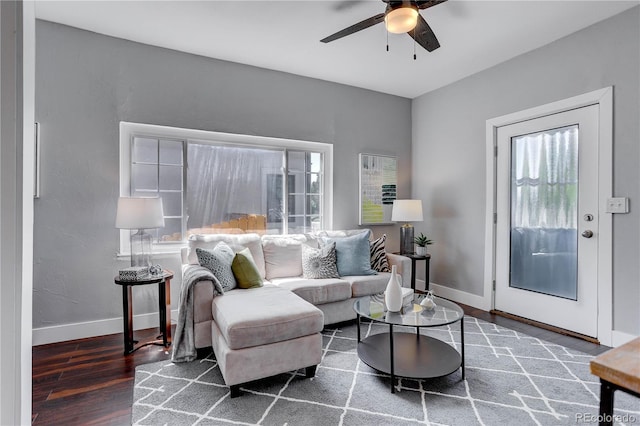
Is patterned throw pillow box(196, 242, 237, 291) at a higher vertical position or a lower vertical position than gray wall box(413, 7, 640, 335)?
lower

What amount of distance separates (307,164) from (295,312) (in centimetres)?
234

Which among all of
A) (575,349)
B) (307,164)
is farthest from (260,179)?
(575,349)

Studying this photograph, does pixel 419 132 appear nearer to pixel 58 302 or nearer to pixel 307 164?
pixel 307 164

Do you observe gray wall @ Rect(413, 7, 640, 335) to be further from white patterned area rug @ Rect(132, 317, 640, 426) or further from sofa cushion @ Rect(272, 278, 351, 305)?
sofa cushion @ Rect(272, 278, 351, 305)

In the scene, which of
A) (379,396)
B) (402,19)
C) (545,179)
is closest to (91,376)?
(379,396)

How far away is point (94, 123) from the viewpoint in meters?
3.01

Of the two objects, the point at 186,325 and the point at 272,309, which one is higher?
the point at 272,309

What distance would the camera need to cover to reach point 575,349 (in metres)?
2.75

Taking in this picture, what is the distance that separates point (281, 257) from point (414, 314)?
154 centimetres

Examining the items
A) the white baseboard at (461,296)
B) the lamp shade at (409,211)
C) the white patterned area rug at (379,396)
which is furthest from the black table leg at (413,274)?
the white patterned area rug at (379,396)

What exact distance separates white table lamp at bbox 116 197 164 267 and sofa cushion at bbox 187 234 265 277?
0.36 meters

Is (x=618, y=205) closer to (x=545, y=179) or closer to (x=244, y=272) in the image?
(x=545, y=179)

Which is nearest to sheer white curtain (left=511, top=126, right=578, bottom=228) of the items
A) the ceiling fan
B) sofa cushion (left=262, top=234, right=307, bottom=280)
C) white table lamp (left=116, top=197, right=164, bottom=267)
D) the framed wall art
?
the framed wall art

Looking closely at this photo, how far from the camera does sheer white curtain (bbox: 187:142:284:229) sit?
3.54m
